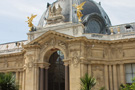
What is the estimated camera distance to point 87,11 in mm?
37500

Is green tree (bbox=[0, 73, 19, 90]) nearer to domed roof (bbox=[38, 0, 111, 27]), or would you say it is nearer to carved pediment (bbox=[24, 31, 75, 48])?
carved pediment (bbox=[24, 31, 75, 48])

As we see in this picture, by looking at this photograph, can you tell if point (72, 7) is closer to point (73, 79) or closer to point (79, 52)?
point (79, 52)

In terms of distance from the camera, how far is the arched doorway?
35500 mm

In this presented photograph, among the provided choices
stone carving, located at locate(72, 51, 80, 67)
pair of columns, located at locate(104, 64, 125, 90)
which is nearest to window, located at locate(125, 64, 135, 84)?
pair of columns, located at locate(104, 64, 125, 90)

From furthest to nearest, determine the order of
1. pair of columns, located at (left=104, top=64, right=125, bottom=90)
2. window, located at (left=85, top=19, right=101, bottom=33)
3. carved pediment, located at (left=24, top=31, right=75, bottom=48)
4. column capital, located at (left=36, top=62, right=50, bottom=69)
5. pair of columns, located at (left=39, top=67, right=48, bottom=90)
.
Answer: window, located at (left=85, top=19, right=101, bottom=33)
column capital, located at (left=36, top=62, right=50, bottom=69)
pair of columns, located at (left=39, top=67, right=48, bottom=90)
carved pediment, located at (left=24, top=31, right=75, bottom=48)
pair of columns, located at (left=104, top=64, right=125, bottom=90)

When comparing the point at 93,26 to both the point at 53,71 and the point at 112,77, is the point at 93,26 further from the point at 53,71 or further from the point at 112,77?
the point at 53,71

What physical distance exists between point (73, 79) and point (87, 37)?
254 inches

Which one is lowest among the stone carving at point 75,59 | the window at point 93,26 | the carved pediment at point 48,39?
the stone carving at point 75,59

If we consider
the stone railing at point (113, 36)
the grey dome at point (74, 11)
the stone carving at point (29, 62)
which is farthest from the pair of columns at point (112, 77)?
the stone carving at point (29, 62)

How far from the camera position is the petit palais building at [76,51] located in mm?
32406

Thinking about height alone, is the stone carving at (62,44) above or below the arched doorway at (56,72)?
above

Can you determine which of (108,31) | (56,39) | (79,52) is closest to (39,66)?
(56,39)

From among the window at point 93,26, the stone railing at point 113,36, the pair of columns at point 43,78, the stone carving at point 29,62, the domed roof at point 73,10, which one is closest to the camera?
the stone railing at point 113,36

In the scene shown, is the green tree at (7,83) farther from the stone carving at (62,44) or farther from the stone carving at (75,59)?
the stone carving at (62,44)
